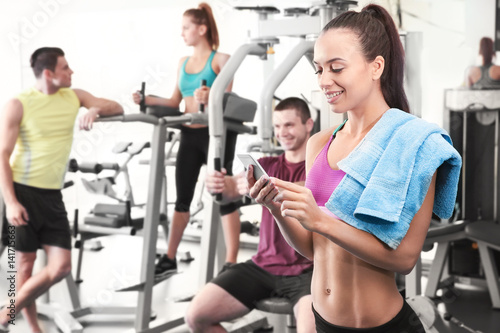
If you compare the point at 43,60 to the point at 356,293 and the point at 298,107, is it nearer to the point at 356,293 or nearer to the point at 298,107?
the point at 298,107

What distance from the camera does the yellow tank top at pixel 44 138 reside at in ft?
9.35

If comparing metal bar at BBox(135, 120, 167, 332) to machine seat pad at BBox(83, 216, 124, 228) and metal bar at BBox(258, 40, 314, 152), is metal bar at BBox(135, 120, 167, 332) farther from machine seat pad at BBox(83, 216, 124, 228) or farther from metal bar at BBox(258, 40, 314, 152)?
metal bar at BBox(258, 40, 314, 152)

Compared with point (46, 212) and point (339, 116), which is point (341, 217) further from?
point (46, 212)

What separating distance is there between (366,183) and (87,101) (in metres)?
2.04

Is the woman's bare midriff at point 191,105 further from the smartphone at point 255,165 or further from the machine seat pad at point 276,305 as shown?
the smartphone at point 255,165

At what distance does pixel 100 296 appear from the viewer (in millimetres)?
3246

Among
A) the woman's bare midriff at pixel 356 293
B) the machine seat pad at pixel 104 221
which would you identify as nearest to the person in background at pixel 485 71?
the machine seat pad at pixel 104 221

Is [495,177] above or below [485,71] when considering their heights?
below

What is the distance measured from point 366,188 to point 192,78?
2.35 metres

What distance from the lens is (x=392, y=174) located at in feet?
4.16

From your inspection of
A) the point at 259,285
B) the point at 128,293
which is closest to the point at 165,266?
the point at 128,293

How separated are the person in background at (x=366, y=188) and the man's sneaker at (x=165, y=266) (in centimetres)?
208

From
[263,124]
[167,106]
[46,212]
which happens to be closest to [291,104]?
[263,124]

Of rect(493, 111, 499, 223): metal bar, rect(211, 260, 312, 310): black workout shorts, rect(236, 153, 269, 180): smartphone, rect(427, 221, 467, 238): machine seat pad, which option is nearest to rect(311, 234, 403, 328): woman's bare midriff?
rect(236, 153, 269, 180): smartphone
